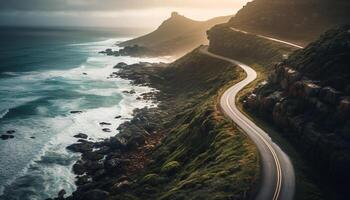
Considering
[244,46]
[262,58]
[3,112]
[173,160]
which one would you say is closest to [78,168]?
[173,160]

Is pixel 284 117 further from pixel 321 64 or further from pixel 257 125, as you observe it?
pixel 321 64

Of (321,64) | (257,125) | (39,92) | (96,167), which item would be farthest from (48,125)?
(321,64)

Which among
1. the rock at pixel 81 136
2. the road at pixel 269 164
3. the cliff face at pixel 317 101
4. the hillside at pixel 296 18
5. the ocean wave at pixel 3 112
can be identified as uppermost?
the hillside at pixel 296 18

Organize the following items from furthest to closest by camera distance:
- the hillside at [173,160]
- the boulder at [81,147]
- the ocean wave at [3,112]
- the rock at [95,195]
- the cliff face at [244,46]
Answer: the cliff face at [244,46] → the ocean wave at [3,112] → the boulder at [81,147] → the rock at [95,195] → the hillside at [173,160]

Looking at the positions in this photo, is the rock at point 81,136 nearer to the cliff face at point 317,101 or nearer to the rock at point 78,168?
the rock at point 78,168

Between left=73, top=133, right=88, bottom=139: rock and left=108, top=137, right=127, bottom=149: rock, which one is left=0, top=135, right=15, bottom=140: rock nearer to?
left=73, top=133, right=88, bottom=139: rock

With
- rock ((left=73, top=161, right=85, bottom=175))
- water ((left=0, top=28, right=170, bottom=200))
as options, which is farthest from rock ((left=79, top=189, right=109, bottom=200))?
rock ((left=73, top=161, right=85, bottom=175))

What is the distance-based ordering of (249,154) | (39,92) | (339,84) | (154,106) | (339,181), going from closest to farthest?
(339,181) < (249,154) < (339,84) < (154,106) < (39,92)

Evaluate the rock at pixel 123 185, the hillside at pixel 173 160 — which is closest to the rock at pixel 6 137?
the hillside at pixel 173 160
